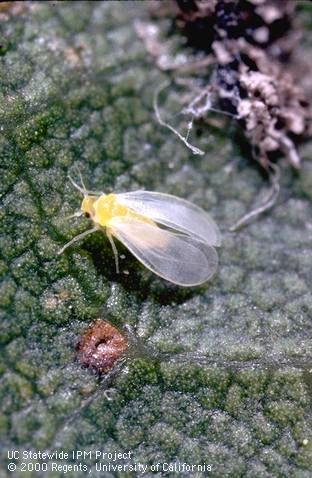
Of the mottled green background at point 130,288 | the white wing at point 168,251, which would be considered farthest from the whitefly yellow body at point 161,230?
the mottled green background at point 130,288

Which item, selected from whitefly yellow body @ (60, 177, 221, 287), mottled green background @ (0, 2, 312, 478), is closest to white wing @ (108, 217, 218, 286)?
whitefly yellow body @ (60, 177, 221, 287)

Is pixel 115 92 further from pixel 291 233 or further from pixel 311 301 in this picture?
pixel 311 301

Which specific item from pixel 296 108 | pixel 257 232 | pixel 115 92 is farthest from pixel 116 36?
pixel 257 232

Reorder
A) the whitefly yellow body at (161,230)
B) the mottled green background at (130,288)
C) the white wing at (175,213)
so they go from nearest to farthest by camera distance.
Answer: the mottled green background at (130,288) → the whitefly yellow body at (161,230) → the white wing at (175,213)

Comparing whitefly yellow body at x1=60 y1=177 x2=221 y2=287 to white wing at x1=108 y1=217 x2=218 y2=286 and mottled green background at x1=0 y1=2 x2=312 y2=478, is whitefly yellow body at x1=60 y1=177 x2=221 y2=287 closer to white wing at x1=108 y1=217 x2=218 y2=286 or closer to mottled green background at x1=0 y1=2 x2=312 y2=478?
white wing at x1=108 y1=217 x2=218 y2=286

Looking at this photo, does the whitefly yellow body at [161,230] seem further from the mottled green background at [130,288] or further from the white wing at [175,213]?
the mottled green background at [130,288]

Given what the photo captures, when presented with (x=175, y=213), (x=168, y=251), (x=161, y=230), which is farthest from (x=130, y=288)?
(x=175, y=213)

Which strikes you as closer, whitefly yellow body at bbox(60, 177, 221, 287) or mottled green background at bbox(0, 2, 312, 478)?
mottled green background at bbox(0, 2, 312, 478)
